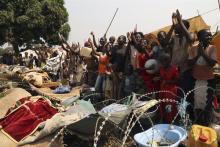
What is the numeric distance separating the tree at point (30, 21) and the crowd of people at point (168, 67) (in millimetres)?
21899

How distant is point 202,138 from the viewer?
532 centimetres

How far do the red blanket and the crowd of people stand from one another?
1923 millimetres

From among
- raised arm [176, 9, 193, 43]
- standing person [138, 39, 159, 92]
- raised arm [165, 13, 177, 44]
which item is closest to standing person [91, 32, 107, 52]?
standing person [138, 39, 159, 92]

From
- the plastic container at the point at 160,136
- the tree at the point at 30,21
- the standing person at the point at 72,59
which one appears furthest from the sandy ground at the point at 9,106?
the tree at the point at 30,21

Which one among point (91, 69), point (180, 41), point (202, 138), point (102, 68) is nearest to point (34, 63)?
point (91, 69)

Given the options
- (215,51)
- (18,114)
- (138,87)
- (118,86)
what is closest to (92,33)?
(118,86)

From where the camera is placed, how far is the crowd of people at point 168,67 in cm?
678

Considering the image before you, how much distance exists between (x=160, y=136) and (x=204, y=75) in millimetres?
1442

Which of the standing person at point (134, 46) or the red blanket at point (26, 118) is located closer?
the red blanket at point (26, 118)

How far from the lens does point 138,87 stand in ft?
27.2

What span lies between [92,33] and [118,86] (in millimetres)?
2866

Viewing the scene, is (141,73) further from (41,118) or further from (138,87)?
(41,118)

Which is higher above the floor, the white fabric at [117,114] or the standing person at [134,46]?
the standing person at [134,46]

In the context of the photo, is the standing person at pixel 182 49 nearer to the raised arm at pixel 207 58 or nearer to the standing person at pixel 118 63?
the raised arm at pixel 207 58
